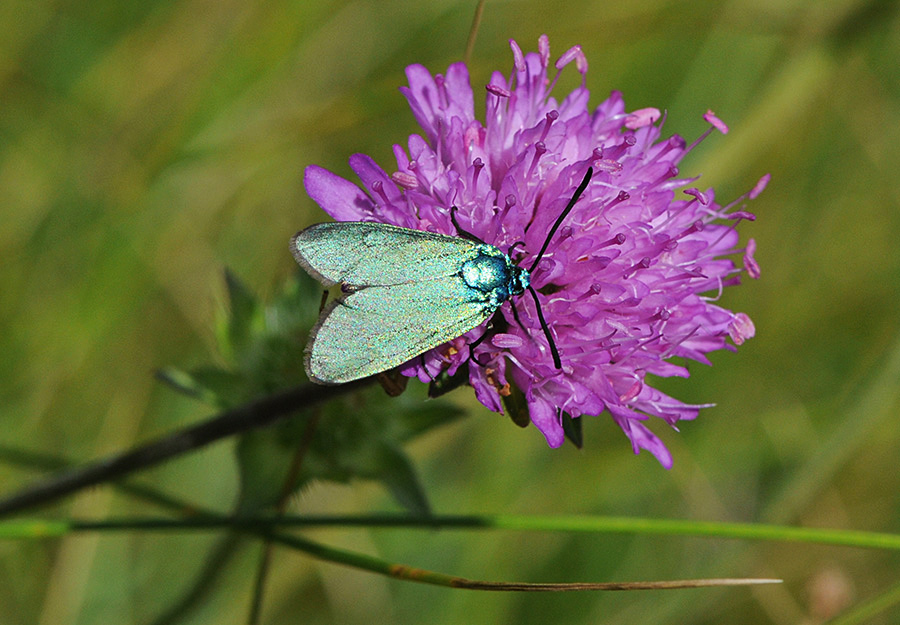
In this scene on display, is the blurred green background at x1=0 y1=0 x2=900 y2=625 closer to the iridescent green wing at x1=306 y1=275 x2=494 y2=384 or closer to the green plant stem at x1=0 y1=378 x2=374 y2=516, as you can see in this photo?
the green plant stem at x1=0 y1=378 x2=374 y2=516

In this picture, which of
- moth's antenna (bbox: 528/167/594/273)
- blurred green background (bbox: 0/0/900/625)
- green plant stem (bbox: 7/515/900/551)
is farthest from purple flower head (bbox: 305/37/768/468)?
blurred green background (bbox: 0/0/900/625)

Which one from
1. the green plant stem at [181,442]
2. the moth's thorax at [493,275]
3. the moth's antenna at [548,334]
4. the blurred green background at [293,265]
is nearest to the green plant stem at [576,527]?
the green plant stem at [181,442]

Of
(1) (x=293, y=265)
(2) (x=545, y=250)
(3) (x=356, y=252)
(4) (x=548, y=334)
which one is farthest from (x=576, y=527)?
(1) (x=293, y=265)

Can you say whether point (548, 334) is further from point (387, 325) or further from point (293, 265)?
point (293, 265)

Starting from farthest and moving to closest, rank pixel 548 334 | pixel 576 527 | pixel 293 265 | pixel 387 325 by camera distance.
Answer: pixel 293 265 < pixel 576 527 < pixel 548 334 < pixel 387 325

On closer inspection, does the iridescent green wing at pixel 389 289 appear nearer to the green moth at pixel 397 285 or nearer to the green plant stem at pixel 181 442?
the green moth at pixel 397 285

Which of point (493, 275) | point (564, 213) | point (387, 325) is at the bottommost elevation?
point (387, 325)
